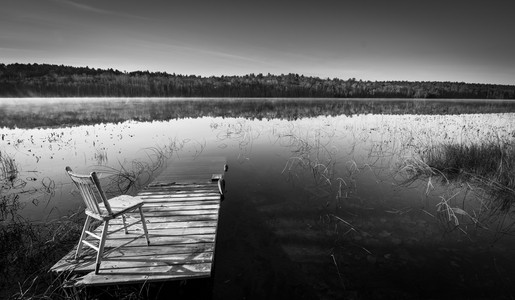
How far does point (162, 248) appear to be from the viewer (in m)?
5.46

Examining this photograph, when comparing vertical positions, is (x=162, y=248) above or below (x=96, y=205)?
below

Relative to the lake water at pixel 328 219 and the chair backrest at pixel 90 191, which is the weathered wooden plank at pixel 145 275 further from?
the chair backrest at pixel 90 191

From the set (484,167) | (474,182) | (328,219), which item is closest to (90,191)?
(328,219)

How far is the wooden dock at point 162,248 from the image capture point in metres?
4.70

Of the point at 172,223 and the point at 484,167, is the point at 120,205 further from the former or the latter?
the point at 484,167

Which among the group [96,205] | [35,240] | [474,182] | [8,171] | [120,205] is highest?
[96,205]

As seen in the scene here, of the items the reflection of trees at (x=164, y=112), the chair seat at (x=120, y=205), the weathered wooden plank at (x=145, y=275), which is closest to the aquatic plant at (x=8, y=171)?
the chair seat at (x=120, y=205)

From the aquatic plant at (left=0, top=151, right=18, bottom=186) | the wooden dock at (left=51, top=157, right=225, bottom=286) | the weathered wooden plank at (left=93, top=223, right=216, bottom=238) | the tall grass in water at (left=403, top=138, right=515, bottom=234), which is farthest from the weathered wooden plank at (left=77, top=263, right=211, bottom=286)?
the aquatic plant at (left=0, top=151, right=18, bottom=186)

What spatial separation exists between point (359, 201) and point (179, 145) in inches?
487

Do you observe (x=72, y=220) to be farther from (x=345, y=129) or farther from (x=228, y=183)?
(x=345, y=129)

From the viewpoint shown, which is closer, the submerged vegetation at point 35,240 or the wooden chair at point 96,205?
the wooden chair at point 96,205

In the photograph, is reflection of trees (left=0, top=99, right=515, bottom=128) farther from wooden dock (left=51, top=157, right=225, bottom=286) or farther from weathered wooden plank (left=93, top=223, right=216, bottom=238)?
weathered wooden plank (left=93, top=223, right=216, bottom=238)

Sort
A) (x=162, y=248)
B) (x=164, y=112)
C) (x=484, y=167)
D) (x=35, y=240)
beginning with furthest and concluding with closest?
(x=164, y=112)
(x=484, y=167)
(x=35, y=240)
(x=162, y=248)

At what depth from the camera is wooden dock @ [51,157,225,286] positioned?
15.4ft
